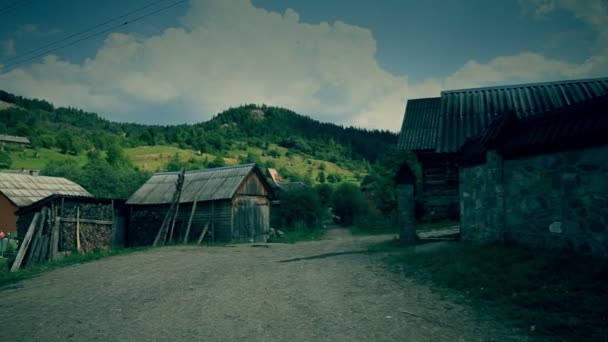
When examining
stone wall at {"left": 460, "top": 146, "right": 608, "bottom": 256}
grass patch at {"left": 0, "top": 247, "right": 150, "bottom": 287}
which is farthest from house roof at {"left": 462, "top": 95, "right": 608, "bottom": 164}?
grass patch at {"left": 0, "top": 247, "right": 150, "bottom": 287}

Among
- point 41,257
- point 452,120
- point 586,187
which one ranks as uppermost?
point 452,120

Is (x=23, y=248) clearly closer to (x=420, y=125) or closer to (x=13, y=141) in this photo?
(x=420, y=125)

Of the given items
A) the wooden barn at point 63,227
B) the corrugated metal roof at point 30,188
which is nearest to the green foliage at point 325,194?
the corrugated metal roof at point 30,188

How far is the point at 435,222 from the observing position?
18.6 meters

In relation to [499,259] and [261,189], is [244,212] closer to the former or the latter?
[261,189]

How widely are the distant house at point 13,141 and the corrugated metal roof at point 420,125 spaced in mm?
83174

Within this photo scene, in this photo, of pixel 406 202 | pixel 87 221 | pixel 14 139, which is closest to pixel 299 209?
pixel 87 221

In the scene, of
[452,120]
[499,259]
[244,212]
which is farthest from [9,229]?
[499,259]

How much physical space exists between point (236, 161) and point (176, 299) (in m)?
86.6

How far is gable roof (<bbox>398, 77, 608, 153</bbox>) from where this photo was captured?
15891mm

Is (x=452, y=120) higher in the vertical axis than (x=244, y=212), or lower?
higher

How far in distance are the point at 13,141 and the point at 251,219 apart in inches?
2951

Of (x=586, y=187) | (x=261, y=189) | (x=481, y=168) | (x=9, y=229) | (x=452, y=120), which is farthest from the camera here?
(x=9, y=229)

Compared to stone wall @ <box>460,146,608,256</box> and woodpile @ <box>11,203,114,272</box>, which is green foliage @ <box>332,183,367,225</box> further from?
stone wall @ <box>460,146,608,256</box>
